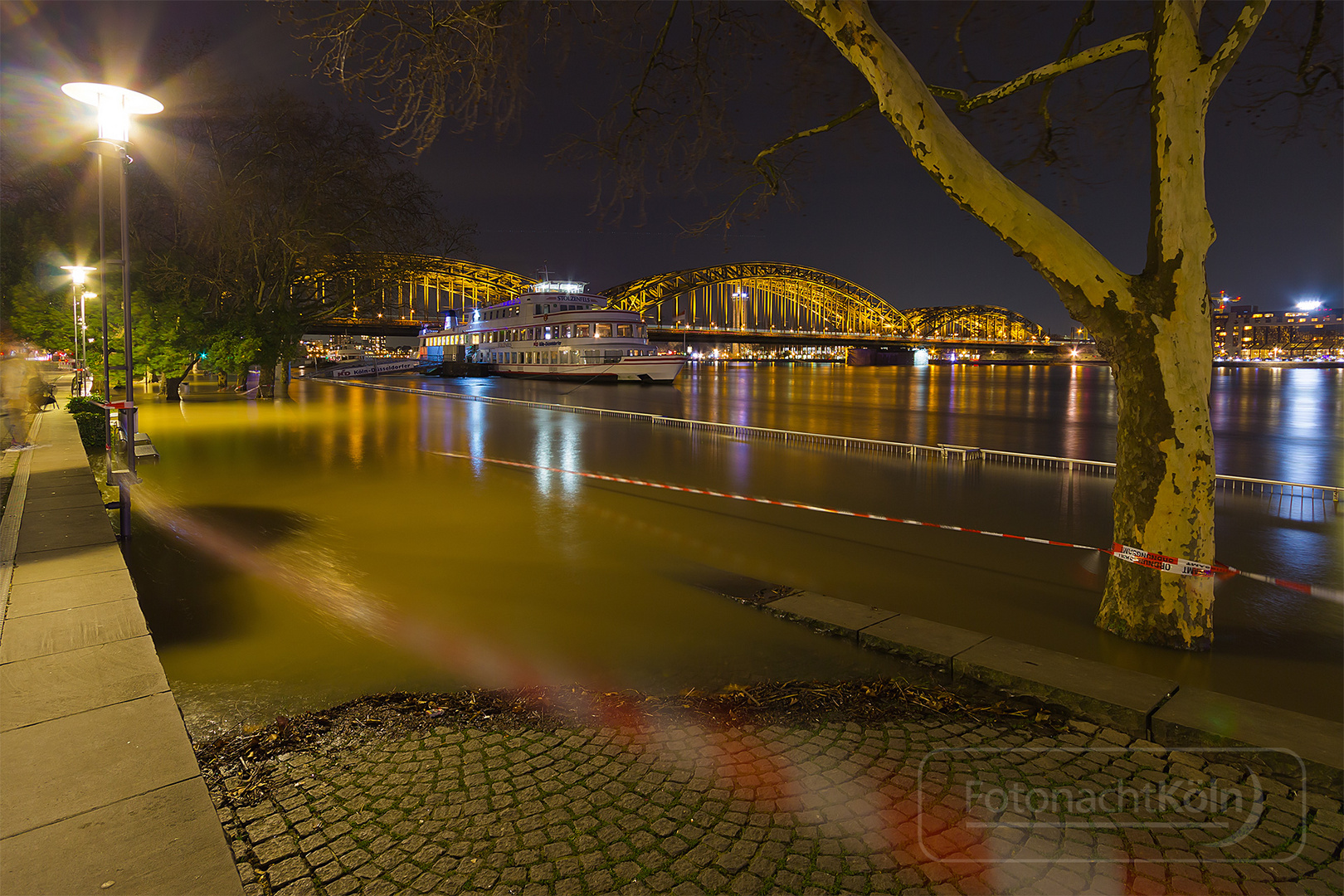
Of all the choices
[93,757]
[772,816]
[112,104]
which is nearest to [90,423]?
[112,104]

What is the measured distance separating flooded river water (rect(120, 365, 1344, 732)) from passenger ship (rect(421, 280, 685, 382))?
123 ft

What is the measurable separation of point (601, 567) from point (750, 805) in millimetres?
4326

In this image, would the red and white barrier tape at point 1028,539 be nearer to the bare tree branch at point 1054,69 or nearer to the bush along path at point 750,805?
the bush along path at point 750,805

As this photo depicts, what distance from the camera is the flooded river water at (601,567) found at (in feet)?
16.3

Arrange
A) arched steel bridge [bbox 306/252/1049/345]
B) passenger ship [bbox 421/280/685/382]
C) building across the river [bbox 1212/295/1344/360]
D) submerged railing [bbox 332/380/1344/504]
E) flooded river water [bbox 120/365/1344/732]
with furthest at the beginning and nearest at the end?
1. building across the river [bbox 1212/295/1344/360]
2. arched steel bridge [bbox 306/252/1049/345]
3. passenger ship [bbox 421/280/685/382]
4. submerged railing [bbox 332/380/1344/504]
5. flooded river water [bbox 120/365/1344/732]

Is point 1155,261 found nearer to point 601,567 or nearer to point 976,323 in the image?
point 601,567

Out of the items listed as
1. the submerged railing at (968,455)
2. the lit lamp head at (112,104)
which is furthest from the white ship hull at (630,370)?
the lit lamp head at (112,104)

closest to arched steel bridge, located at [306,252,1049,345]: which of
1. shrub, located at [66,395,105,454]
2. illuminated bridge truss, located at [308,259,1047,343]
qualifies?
illuminated bridge truss, located at [308,259,1047,343]

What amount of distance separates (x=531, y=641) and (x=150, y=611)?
10.4 ft

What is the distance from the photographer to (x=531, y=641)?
5.34 metres

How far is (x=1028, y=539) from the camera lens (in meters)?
8.25

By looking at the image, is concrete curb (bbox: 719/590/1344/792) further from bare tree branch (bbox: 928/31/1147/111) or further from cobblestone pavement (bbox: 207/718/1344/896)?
bare tree branch (bbox: 928/31/1147/111)

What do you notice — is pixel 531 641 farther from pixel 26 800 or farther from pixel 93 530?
pixel 93 530

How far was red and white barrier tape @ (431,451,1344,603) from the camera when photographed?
5051 millimetres
